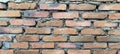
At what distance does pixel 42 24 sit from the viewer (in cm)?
172

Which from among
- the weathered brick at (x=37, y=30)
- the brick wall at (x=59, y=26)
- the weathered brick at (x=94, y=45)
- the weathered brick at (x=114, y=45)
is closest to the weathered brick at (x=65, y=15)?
the brick wall at (x=59, y=26)

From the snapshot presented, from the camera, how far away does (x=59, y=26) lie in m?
1.72

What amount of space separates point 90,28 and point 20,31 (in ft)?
1.69

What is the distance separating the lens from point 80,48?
68.7 inches

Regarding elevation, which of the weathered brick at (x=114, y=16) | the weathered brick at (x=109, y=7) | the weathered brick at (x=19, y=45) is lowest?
the weathered brick at (x=19, y=45)

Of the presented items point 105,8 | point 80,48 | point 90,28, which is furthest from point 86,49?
point 105,8

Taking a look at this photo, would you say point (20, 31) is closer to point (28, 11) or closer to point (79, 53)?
point (28, 11)

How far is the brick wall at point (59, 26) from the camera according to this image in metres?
1.71

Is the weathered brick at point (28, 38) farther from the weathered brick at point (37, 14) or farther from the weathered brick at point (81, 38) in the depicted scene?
the weathered brick at point (81, 38)

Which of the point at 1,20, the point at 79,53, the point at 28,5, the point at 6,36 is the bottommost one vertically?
the point at 79,53

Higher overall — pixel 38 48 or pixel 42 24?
pixel 42 24

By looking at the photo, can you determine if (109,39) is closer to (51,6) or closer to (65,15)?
(65,15)

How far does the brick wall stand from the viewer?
171cm

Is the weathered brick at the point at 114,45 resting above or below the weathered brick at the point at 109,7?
below
